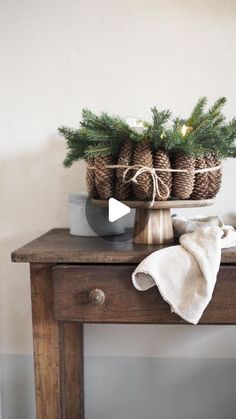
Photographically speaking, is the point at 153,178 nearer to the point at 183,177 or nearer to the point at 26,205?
the point at 183,177

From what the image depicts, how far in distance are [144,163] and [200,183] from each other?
12cm

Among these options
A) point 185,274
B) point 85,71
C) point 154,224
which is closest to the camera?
point 185,274

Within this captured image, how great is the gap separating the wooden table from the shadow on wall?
1.15ft

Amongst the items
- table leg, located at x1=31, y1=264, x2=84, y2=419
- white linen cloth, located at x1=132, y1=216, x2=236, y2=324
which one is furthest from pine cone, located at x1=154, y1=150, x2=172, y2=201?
table leg, located at x1=31, y1=264, x2=84, y2=419

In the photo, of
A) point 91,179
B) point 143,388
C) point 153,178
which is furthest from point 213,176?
point 143,388

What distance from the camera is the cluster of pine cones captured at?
0.67m

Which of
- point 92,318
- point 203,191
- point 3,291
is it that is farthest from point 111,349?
point 203,191

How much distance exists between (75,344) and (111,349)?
0.49 ft

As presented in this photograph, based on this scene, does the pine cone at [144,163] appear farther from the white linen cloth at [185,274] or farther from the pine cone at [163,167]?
the white linen cloth at [185,274]

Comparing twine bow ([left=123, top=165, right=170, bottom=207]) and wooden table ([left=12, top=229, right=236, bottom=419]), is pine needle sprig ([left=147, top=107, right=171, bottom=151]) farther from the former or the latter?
wooden table ([left=12, top=229, right=236, bottom=419])

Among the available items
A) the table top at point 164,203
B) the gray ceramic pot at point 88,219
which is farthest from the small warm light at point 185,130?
the gray ceramic pot at point 88,219

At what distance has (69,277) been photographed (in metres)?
0.67

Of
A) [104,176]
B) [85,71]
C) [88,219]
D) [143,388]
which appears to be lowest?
[143,388]

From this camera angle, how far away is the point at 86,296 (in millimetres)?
667
